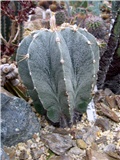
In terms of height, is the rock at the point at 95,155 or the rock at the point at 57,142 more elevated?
the rock at the point at 57,142

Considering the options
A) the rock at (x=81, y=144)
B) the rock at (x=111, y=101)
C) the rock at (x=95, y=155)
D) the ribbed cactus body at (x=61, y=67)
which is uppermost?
the ribbed cactus body at (x=61, y=67)

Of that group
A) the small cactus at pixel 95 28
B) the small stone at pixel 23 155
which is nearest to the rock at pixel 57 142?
the small stone at pixel 23 155

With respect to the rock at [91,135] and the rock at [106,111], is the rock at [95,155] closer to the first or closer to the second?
the rock at [91,135]

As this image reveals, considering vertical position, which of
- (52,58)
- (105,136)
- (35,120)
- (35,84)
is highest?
(52,58)

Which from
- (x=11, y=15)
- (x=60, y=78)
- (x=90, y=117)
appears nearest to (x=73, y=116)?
(x=90, y=117)

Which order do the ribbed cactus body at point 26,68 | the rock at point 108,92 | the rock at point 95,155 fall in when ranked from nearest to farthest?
the rock at point 95,155 < the ribbed cactus body at point 26,68 < the rock at point 108,92

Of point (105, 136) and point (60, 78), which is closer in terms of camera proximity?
point (60, 78)

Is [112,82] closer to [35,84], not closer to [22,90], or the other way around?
[22,90]
